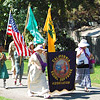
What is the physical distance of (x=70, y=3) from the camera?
76.2 feet

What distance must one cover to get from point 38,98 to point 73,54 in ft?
5.96

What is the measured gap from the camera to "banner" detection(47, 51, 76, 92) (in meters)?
9.95

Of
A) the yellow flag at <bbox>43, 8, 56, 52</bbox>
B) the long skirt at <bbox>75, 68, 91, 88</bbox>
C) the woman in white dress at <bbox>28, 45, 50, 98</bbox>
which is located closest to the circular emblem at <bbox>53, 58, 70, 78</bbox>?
the woman in white dress at <bbox>28, 45, 50, 98</bbox>

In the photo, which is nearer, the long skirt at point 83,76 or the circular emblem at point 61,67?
the circular emblem at point 61,67

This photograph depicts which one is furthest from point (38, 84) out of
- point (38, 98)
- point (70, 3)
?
point (70, 3)

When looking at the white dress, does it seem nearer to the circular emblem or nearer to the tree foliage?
the circular emblem

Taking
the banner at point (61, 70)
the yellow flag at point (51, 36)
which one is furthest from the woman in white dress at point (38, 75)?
the yellow flag at point (51, 36)

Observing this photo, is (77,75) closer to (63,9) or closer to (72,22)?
(63,9)

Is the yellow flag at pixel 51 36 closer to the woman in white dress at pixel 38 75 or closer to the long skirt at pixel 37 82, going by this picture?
the woman in white dress at pixel 38 75

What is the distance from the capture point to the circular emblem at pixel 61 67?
1004 cm

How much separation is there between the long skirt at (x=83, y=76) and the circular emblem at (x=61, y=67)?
2.68 ft

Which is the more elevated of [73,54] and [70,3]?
[70,3]

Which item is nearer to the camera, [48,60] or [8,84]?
[48,60]

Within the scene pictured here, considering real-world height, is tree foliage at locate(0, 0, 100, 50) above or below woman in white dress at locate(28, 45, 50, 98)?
above
